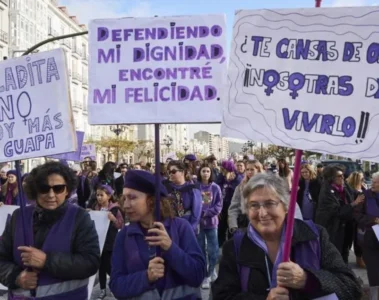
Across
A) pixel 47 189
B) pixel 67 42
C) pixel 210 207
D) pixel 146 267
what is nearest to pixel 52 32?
pixel 67 42

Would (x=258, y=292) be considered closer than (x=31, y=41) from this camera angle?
Yes

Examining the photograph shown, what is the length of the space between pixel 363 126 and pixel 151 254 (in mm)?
1400

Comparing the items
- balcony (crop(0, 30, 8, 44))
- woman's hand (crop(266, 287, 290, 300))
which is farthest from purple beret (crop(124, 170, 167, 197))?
balcony (crop(0, 30, 8, 44))

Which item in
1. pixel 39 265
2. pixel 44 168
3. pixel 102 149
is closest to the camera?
pixel 39 265

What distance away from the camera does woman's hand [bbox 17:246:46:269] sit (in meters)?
2.96

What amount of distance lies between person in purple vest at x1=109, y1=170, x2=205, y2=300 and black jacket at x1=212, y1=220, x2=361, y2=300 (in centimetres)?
44

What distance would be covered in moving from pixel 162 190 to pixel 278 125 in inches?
37.9

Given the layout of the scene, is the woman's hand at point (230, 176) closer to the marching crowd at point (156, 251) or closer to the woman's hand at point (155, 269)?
the marching crowd at point (156, 251)

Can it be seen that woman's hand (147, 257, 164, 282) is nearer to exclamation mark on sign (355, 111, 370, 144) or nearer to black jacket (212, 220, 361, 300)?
black jacket (212, 220, 361, 300)

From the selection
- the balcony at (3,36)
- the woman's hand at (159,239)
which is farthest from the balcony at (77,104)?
the woman's hand at (159,239)

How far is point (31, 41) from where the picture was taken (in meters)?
48.2

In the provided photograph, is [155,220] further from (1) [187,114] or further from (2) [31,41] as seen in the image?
(2) [31,41]

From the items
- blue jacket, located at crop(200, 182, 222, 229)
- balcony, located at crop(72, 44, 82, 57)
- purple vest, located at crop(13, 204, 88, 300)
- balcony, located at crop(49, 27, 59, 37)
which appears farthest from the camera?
balcony, located at crop(72, 44, 82, 57)

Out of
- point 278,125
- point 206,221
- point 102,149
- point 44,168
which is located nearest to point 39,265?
point 44,168
